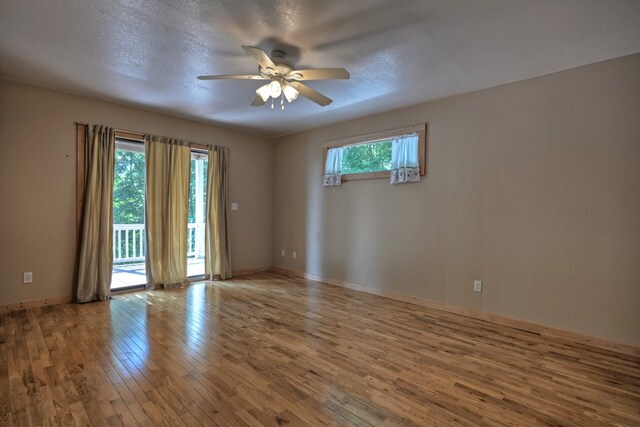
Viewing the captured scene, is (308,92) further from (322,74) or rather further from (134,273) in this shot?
(134,273)

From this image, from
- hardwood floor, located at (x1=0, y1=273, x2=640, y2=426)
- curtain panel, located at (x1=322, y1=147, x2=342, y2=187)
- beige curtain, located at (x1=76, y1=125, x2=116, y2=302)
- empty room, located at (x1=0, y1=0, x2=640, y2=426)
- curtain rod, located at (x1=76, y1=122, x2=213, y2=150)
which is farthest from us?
curtain panel, located at (x1=322, y1=147, x2=342, y2=187)

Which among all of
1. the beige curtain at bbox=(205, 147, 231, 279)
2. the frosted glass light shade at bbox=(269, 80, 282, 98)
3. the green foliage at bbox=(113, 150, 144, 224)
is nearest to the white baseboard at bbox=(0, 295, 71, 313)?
the green foliage at bbox=(113, 150, 144, 224)

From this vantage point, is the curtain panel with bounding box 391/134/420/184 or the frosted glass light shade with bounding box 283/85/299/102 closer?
the frosted glass light shade with bounding box 283/85/299/102

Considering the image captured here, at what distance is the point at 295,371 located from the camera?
90.7 inches

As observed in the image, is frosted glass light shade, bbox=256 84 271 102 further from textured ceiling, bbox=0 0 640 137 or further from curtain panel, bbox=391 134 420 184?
curtain panel, bbox=391 134 420 184

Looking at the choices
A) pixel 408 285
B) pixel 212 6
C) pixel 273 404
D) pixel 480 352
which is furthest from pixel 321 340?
pixel 212 6

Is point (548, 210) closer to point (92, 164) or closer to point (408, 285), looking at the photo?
point (408, 285)

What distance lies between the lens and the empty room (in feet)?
6.83

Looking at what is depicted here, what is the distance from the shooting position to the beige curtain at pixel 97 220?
153 inches

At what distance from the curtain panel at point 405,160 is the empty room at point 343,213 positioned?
0.03 metres

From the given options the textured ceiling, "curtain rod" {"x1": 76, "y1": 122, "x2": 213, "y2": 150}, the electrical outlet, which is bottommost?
the electrical outlet

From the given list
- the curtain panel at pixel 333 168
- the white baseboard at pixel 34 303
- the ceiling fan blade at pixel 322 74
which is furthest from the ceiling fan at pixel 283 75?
the white baseboard at pixel 34 303

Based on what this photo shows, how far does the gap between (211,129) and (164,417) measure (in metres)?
4.39

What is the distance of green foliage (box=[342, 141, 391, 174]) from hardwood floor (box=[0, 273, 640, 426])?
2.02 metres
